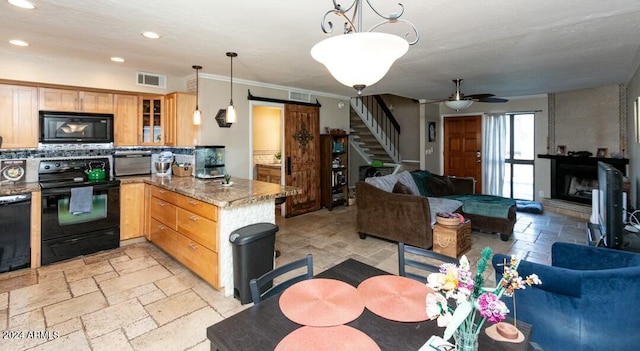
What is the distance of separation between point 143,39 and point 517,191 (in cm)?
791

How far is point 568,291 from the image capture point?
5.81ft

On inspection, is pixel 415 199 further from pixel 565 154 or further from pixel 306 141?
pixel 565 154

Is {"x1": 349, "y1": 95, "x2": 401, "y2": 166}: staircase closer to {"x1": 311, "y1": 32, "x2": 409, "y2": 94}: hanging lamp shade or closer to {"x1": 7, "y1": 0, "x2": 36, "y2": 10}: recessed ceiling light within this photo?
{"x1": 7, "y1": 0, "x2": 36, "y2": 10}: recessed ceiling light

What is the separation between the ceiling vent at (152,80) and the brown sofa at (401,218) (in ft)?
11.0

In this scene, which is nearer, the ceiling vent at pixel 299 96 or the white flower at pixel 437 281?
the white flower at pixel 437 281

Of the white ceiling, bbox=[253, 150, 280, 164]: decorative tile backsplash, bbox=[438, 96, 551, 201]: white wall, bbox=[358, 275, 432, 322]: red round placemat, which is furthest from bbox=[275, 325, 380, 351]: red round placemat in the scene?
bbox=[438, 96, 551, 201]: white wall

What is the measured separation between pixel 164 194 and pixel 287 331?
3134mm

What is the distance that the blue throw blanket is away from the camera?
4598 mm

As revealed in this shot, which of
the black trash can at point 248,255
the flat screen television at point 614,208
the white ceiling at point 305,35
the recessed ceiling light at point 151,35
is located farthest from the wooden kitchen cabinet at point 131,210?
the flat screen television at point 614,208

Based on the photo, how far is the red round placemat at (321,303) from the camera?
4.41 feet

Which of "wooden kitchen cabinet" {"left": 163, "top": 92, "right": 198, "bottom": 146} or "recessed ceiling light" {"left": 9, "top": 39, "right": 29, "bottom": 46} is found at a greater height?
"recessed ceiling light" {"left": 9, "top": 39, "right": 29, "bottom": 46}

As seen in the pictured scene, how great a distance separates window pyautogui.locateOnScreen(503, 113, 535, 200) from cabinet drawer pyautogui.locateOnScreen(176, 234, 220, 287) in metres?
7.04

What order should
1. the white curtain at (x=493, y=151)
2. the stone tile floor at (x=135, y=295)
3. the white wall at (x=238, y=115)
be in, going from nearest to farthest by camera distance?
the stone tile floor at (x=135, y=295)
the white wall at (x=238, y=115)
the white curtain at (x=493, y=151)

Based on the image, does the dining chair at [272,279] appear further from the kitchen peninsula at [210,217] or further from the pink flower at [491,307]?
the kitchen peninsula at [210,217]
